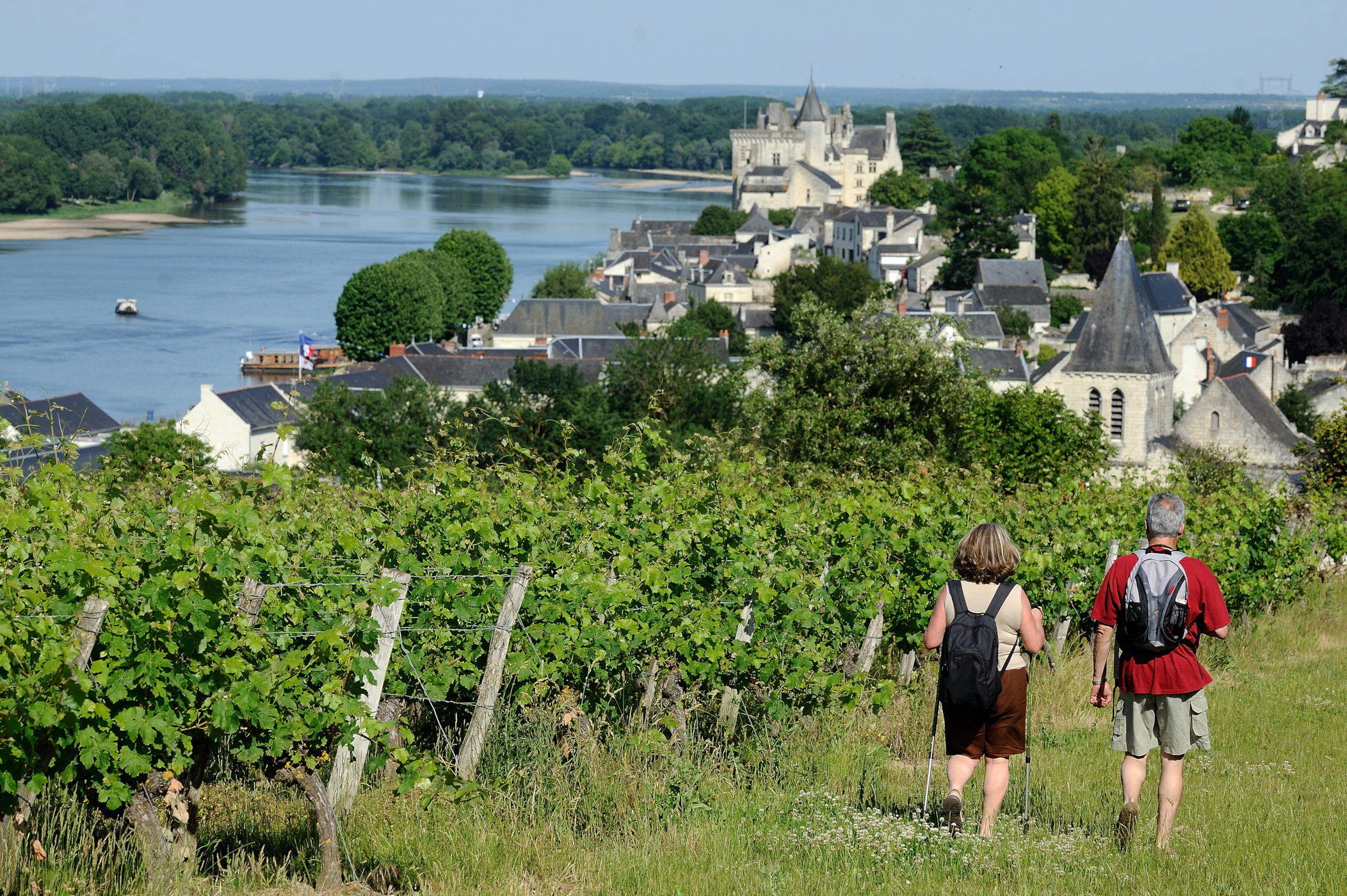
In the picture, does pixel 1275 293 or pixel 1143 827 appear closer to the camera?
pixel 1143 827

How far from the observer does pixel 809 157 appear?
110 meters

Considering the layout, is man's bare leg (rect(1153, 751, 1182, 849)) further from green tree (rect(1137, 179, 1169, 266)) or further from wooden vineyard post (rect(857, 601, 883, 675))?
green tree (rect(1137, 179, 1169, 266))

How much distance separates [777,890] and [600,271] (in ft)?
264

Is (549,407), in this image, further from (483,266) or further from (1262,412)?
(483,266)

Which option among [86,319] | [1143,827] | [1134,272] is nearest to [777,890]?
[1143,827]

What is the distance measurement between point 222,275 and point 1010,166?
154 feet

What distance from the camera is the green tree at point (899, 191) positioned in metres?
95.6

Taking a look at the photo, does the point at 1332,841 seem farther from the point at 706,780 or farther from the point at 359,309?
the point at 359,309

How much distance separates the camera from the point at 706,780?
564 centimetres

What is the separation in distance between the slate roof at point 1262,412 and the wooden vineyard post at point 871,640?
3022 centimetres

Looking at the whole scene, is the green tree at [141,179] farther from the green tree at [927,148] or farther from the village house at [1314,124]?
the village house at [1314,124]

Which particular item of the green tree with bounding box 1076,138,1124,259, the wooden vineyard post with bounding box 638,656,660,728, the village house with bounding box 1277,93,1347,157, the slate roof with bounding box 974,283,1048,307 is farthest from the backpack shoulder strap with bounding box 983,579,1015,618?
the village house with bounding box 1277,93,1347,157

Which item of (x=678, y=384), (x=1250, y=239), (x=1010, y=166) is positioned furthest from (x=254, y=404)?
(x=1010, y=166)

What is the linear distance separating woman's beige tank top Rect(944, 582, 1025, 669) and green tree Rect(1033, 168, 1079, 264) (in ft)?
236
